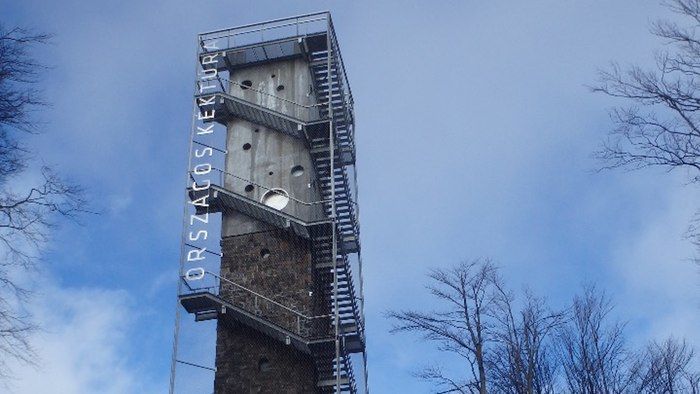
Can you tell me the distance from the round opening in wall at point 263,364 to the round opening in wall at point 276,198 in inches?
236

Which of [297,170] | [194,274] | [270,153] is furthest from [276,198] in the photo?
[194,274]

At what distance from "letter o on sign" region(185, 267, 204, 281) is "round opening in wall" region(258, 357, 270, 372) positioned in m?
3.57

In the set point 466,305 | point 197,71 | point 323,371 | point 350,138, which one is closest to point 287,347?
point 323,371

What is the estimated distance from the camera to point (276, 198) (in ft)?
110

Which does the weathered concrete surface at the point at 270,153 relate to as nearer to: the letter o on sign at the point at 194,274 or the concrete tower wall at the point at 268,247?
the concrete tower wall at the point at 268,247

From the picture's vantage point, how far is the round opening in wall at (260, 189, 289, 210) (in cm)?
3344

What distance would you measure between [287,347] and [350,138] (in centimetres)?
1023

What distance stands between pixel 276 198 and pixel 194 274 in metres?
4.46

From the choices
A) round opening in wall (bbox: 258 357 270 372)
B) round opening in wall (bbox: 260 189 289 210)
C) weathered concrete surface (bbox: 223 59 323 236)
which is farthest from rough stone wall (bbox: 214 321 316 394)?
round opening in wall (bbox: 260 189 289 210)

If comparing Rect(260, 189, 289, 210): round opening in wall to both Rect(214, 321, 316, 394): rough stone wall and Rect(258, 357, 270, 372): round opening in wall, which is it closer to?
Rect(214, 321, 316, 394): rough stone wall

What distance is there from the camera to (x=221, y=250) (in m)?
32.5

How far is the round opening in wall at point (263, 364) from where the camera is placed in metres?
30.1

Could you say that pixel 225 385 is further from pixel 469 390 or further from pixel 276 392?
pixel 469 390

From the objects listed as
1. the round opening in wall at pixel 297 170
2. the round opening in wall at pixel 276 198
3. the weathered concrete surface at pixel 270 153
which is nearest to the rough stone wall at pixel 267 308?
the weathered concrete surface at pixel 270 153
